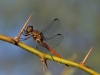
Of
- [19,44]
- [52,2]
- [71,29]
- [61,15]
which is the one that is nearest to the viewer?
[19,44]

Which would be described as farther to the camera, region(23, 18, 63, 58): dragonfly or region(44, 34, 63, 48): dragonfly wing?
region(44, 34, 63, 48): dragonfly wing

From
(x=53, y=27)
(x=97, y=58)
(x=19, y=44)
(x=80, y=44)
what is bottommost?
(x=97, y=58)

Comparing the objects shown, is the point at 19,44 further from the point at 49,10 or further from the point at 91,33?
the point at 49,10

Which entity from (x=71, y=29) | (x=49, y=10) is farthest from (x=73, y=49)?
(x=49, y=10)

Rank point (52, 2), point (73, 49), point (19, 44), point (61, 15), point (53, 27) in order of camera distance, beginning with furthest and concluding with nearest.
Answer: point (52, 2), point (61, 15), point (73, 49), point (53, 27), point (19, 44)

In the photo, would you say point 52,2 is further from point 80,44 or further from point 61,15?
point 80,44

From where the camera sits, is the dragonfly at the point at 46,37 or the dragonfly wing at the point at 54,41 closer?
the dragonfly at the point at 46,37

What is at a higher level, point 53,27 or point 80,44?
point 53,27

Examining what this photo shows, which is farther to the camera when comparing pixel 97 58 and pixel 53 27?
pixel 97 58
